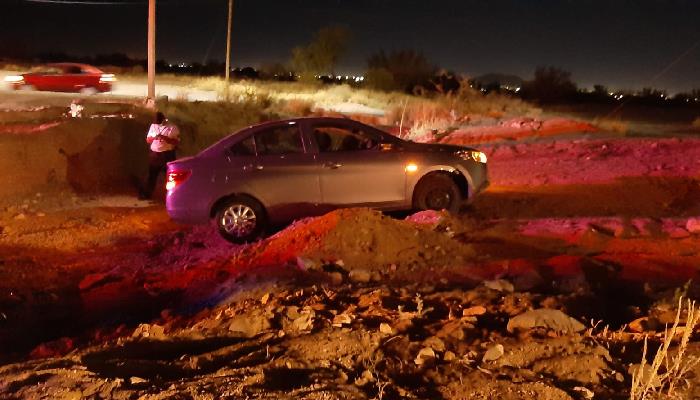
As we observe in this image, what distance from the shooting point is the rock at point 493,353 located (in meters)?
5.24

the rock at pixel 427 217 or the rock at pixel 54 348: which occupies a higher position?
the rock at pixel 427 217

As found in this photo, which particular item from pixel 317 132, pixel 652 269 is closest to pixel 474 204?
pixel 317 132

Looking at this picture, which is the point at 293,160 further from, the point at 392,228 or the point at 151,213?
the point at 151,213

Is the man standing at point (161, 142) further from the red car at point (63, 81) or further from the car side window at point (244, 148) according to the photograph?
the red car at point (63, 81)

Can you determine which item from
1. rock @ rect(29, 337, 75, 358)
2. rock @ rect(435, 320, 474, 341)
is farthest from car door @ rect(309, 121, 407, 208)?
rock @ rect(435, 320, 474, 341)

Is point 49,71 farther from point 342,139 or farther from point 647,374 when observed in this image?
point 647,374

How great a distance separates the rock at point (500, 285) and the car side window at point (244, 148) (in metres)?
4.06

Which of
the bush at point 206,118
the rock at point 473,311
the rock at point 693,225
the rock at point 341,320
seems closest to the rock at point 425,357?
the rock at point 341,320

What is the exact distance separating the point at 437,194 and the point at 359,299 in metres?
4.13

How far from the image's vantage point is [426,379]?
4945 mm

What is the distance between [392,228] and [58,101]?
2319 cm

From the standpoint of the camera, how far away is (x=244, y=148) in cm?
1048

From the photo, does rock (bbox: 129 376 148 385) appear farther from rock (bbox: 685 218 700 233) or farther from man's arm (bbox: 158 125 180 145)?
man's arm (bbox: 158 125 180 145)

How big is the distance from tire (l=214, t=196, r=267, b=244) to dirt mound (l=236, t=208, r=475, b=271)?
576mm
